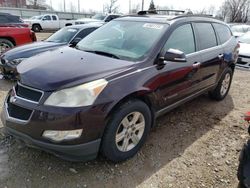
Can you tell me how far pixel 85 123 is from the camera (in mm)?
2273

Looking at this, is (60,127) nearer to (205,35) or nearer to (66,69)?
(66,69)

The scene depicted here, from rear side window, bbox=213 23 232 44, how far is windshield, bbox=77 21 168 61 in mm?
1811

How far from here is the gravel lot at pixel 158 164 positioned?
2.54 meters

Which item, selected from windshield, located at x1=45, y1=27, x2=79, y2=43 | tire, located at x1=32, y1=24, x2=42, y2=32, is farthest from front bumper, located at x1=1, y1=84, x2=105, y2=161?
tire, located at x1=32, y1=24, x2=42, y2=32

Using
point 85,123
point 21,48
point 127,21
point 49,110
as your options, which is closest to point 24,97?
point 49,110

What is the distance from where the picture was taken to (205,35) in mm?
4059

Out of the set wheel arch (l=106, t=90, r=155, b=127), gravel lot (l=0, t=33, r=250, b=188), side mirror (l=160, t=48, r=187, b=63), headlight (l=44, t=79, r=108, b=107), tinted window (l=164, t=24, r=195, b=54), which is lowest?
gravel lot (l=0, t=33, r=250, b=188)

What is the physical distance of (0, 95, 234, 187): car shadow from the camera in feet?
8.24

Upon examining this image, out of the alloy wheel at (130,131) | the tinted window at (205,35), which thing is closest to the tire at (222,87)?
the tinted window at (205,35)

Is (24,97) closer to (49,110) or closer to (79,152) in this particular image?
(49,110)

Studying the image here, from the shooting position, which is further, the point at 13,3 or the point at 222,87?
the point at 13,3

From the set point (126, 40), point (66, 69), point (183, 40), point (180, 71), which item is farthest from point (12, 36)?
point (180, 71)

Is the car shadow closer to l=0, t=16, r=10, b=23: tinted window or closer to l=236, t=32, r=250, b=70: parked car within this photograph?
l=236, t=32, r=250, b=70: parked car

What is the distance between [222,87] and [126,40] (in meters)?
2.72
